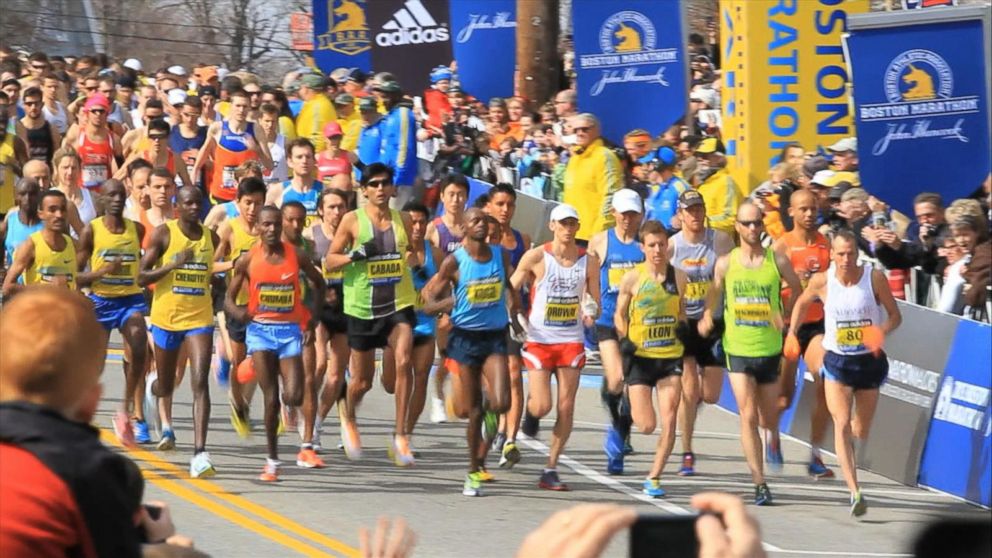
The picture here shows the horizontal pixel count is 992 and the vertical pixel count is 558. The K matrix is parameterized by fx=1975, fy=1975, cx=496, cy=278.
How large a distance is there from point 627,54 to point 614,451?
604 cm

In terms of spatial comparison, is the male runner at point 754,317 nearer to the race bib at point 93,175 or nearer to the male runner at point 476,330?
the male runner at point 476,330

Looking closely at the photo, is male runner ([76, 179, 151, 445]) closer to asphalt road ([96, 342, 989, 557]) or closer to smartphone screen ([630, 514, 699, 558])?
asphalt road ([96, 342, 989, 557])

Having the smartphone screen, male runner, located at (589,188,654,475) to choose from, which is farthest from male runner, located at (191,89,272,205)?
the smartphone screen

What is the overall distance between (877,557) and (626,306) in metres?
2.59

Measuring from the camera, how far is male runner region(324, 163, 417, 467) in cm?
1317

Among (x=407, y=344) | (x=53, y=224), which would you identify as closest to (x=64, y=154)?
(x=53, y=224)

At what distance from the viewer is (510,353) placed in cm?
1395

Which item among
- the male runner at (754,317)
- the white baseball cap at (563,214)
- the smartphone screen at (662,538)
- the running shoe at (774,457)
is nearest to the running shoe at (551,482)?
the male runner at (754,317)

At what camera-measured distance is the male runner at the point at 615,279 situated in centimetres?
1314

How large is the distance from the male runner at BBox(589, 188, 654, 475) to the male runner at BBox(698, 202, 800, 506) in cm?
84

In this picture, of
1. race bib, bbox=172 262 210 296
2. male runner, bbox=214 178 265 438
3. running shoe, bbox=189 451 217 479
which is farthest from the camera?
male runner, bbox=214 178 265 438

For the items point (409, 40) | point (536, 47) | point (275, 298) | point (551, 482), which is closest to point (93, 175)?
point (275, 298)

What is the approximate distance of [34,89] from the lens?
19.0 metres

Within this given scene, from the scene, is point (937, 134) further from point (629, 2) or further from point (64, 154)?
point (64, 154)
